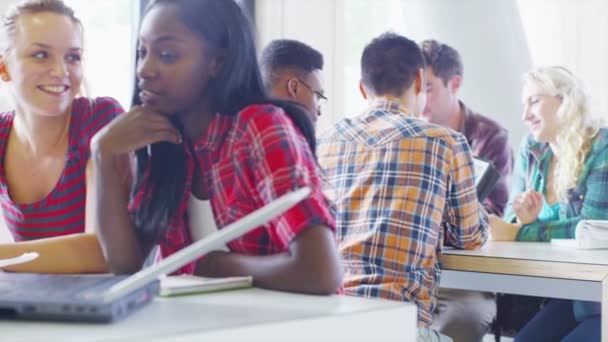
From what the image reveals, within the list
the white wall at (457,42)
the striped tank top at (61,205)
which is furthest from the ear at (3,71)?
the white wall at (457,42)

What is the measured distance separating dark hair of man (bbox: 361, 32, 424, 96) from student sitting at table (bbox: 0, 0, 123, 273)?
2.53 feet

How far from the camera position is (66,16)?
1.56 meters

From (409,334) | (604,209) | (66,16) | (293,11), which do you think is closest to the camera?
(409,334)

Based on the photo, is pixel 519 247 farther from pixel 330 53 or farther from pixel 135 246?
pixel 330 53

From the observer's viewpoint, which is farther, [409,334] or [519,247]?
[519,247]

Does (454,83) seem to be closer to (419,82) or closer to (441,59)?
(441,59)

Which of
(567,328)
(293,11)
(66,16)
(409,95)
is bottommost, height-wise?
(567,328)

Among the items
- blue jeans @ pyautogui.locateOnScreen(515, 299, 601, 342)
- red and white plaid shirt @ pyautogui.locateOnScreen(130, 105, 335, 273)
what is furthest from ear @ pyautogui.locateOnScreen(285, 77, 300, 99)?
red and white plaid shirt @ pyautogui.locateOnScreen(130, 105, 335, 273)

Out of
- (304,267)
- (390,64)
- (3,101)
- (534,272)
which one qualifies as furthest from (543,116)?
(304,267)

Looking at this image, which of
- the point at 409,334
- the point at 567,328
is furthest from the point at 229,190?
the point at 567,328

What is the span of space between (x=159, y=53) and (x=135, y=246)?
29 cm

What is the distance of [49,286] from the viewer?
911mm

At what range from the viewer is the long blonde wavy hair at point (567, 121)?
8.41 feet

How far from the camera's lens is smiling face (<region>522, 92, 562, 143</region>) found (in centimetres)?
272
